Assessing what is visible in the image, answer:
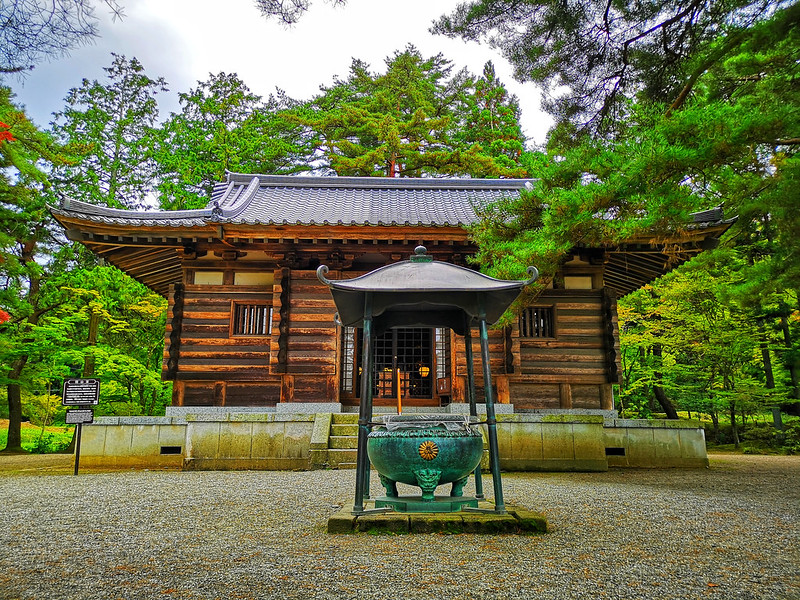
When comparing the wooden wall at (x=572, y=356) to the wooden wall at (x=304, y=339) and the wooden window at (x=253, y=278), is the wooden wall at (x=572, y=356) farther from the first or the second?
the wooden window at (x=253, y=278)

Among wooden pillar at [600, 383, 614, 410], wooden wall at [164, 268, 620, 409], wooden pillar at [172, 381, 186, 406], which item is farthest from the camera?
wooden pillar at [600, 383, 614, 410]

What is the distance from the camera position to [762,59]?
5.84 meters

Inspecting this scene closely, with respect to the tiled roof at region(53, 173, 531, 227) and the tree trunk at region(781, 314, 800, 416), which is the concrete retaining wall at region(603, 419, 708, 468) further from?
the tree trunk at region(781, 314, 800, 416)

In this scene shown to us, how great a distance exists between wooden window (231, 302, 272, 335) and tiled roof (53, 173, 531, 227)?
6.13 feet

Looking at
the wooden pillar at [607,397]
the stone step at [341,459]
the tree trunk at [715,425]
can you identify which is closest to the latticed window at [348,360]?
the stone step at [341,459]

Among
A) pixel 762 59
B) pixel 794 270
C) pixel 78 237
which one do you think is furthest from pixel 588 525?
pixel 78 237

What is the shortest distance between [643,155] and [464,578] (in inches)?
162

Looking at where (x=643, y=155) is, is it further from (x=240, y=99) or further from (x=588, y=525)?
(x=240, y=99)

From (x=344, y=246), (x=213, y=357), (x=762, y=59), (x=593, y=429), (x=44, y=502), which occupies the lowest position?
(x=44, y=502)

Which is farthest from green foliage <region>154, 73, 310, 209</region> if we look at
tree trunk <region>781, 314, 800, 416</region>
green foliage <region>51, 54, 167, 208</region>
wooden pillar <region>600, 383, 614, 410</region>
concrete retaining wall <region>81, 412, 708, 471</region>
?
tree trunk <region>781, 314, 800, 416</region>

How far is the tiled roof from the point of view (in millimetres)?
9883

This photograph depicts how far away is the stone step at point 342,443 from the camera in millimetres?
8617

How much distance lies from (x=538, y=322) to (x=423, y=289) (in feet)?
24.4

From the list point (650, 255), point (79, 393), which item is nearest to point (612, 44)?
point (650, 255)
